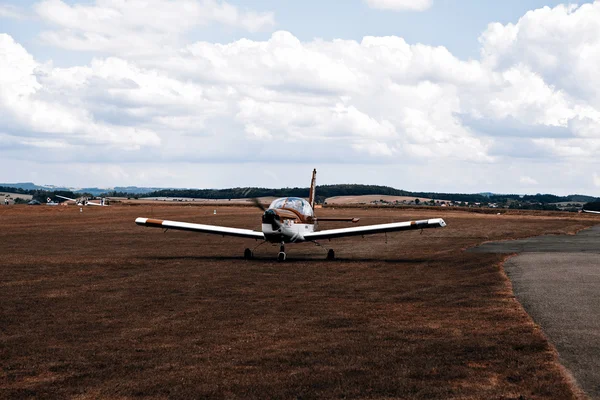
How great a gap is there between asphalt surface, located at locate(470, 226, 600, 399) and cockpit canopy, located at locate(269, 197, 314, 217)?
8533mm

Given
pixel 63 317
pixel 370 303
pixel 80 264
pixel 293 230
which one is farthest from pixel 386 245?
pixel 63 317

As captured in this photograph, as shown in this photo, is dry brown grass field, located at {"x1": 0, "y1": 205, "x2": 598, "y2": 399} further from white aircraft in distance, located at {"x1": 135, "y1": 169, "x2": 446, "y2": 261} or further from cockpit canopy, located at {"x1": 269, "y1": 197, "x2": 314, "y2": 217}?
cockpit canopy, located at {"x1": 269, "y1": 197, "x2": 314, "y2": 217}

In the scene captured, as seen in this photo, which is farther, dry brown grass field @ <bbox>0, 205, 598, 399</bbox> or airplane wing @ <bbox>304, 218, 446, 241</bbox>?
airplane wing @ <bbox>304, 218, 446, 241</bbox>

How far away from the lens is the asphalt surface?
9211 millimetres

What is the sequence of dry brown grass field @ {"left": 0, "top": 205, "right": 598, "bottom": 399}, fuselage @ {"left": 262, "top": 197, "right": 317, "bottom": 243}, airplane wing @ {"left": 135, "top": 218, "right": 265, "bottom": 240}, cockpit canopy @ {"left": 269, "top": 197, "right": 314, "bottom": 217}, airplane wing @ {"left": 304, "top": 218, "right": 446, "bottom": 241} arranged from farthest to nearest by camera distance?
airplane wing @ {"left": 135, "top": 218, "right": 265, "bottom": 240} < airplane wing @ {"left": 304, "top": 218, "right": 446, "bottom": 241} < cockpit canopy @ {"left": 269, "top": 197, "right": 314, "bottom": 217} < fuselage @ {"left": 262, "top": 197, "right": 317, "bottom": 243} < dry brown grass field @ {"left": 0, "top": 205, "right": 598, "bottom": 399}

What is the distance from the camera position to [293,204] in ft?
91.1

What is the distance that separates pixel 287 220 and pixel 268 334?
15.4 meters

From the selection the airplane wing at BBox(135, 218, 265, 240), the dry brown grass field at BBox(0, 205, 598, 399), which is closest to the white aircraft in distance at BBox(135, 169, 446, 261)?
the airplane wing at BBox(135, 218, 265, 240)

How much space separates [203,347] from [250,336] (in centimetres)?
108

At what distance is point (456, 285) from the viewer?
1830 cm

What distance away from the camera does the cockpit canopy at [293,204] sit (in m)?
27.4

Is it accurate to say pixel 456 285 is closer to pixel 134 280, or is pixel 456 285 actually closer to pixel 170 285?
pixel 170 285

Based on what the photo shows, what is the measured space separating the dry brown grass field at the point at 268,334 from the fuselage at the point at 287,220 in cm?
324

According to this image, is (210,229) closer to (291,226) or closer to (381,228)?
(291,226)
